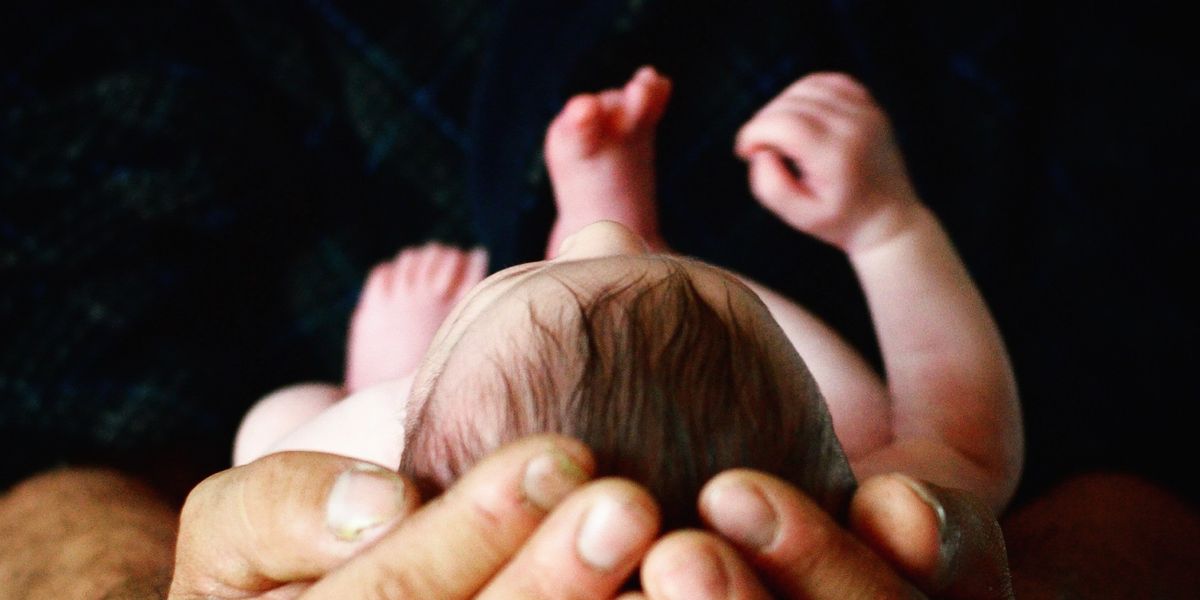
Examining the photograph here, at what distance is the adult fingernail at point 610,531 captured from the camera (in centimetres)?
37

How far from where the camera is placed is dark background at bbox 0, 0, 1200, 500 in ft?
3.43

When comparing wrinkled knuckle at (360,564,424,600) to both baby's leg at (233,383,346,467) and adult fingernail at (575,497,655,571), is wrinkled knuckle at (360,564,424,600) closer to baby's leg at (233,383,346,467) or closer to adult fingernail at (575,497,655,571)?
adult fingernail at (575,497,655,571)

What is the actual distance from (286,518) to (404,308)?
67cm

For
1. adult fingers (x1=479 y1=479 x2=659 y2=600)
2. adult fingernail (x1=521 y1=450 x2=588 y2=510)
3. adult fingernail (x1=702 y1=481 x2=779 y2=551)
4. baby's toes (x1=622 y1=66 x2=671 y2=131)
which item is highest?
baby's toes (x1=622 y1=66 x2=671 y2=131)

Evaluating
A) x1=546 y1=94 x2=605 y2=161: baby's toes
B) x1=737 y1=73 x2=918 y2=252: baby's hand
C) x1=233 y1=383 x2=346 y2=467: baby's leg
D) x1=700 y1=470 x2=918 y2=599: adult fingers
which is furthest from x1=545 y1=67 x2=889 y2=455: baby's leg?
x1=700 y1=470 x2=918 y2=599: adult fingers

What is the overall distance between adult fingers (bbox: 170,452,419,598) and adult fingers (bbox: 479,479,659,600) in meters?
0.08

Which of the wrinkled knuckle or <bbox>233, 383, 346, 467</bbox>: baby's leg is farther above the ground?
the wrinkled knuckle

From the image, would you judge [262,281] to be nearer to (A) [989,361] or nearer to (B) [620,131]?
(B) [620,131]

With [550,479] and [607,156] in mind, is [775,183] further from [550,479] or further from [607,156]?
[550,479]

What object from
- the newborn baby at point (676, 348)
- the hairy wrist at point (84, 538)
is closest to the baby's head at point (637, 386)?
the newborn baby at point (676, 348)

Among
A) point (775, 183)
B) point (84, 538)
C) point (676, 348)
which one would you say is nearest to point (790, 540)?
point (676, 348)

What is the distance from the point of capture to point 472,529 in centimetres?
39

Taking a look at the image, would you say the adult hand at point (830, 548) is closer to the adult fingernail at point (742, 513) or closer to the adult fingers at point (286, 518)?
the adult fingernail at point (742, 513)

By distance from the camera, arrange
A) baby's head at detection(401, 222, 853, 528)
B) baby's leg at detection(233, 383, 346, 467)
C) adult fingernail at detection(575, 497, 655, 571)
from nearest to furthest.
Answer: adult fingernail at detection(575, 497, 655, 571)
baby's head at detection(401, 222, 853, 528)
baby's leg at detection(233, 383, 346, 467)
